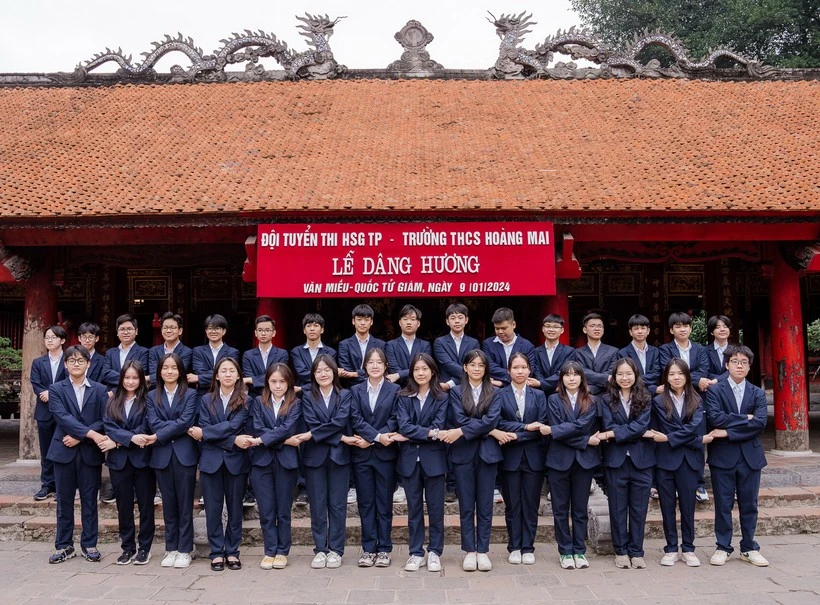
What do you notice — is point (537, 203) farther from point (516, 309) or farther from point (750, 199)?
point (516, 309)

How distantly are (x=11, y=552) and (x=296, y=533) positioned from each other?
235 centimetres

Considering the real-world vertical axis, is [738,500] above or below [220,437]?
below

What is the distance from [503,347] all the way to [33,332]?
18.3ft

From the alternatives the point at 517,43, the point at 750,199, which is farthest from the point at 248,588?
the point at 517,43

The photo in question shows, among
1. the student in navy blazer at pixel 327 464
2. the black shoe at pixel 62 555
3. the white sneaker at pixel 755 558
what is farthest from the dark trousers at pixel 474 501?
the black shoe at pixel 62 555

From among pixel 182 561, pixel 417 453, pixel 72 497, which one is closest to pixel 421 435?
pixel 417 453

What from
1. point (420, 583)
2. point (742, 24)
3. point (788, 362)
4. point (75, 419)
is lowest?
point (420, 583)

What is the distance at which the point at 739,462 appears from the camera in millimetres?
5074

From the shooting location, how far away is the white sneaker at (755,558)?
16.5ft

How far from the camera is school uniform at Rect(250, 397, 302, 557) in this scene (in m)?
5.07

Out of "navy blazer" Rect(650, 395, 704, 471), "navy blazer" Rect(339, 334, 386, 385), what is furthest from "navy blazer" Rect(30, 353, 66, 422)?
"navy blazer" Rect(650, 395, 704, 471)

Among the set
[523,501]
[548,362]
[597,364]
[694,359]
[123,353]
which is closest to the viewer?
[523,501]

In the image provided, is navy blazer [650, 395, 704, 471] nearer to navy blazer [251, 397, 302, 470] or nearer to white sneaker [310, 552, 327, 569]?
white sneaker [310, 552, 327, 569]

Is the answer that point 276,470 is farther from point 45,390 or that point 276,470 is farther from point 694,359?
point 694,359
